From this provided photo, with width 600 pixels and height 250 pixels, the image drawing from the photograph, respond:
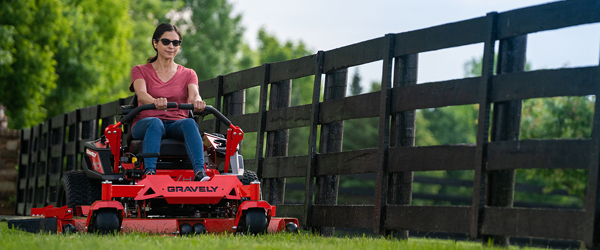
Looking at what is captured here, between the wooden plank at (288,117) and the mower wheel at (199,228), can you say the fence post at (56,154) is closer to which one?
the wooden plank at (288,117)

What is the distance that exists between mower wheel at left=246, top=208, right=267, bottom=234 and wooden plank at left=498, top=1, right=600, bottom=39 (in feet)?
6.10

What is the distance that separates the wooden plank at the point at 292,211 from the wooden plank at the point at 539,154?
7.48 feet

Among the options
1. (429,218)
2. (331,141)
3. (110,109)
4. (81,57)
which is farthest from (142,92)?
(81,57)

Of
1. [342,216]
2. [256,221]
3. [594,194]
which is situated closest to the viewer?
[594,194]

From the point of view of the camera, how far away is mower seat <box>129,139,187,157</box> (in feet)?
17.7

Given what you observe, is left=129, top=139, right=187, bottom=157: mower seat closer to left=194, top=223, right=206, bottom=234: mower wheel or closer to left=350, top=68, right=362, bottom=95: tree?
left=194, top=223, right=206, bottom=234: mower wheel

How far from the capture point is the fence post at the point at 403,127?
545cm

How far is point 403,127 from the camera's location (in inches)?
215

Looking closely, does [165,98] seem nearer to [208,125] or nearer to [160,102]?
[160,102]

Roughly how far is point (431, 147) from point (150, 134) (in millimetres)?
1860

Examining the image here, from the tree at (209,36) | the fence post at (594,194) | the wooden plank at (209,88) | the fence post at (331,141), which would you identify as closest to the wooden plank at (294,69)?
the fence post at (331,141)

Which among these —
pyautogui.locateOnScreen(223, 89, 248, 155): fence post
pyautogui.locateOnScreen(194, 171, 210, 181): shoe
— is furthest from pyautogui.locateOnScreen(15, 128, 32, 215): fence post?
pyautogui.locateOnScreen(194, 171, 210, 181): shoe

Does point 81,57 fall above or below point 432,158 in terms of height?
above

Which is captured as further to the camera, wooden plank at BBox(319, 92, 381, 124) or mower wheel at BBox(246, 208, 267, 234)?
wooden plank at BBox(319, 92, 381, 124)
